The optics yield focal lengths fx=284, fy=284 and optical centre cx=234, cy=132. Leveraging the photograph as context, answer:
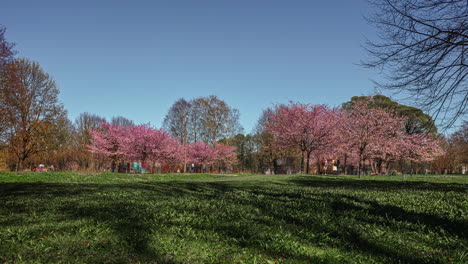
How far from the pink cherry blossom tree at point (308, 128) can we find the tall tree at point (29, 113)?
Answer: 79.9ft

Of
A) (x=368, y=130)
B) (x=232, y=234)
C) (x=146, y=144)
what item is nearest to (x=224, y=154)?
(x=146, y=144)

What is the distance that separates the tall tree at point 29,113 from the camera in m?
26.9

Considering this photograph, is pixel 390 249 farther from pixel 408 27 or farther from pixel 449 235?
pixel 408 27

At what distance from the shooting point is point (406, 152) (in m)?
37.1

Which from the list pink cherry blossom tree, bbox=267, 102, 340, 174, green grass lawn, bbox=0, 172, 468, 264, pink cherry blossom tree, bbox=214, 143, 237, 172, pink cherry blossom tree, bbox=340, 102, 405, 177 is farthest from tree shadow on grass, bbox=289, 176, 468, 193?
pink cherry blossom tree, bbox=214, 143, 237, 172

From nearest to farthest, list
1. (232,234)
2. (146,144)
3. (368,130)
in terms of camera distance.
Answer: (232,234) → (368,130) → (146,144)

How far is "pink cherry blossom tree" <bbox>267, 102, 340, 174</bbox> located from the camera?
29.7m

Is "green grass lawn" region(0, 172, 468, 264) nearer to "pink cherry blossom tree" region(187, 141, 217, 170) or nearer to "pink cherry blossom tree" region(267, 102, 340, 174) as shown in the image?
"pink cherry blossom tree" region(267, 102, 340, 174)

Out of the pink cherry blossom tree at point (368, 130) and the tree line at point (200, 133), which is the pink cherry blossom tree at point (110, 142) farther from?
the pink cherry blossom tree at point (368, 130)

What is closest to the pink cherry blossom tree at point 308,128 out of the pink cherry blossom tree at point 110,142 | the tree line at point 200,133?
the tree line at point 200,133

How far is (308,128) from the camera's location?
1180 inches

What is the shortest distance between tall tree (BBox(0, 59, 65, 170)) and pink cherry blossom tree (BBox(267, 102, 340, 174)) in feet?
79.9

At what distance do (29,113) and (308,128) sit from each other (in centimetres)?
2868

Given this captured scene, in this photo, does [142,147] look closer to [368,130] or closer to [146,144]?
[146,144]
